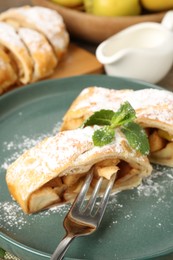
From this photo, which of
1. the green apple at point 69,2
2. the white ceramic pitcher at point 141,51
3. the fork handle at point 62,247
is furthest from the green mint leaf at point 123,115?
the green apple at point 69,2

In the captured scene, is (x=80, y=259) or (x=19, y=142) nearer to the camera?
(x=80, y=259)

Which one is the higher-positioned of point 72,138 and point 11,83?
→ point 72,138

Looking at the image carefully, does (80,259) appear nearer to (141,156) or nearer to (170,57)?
(141,156)

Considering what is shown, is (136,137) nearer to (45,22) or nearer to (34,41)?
(34,41)

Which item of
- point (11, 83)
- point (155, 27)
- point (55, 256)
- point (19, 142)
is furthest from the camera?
point (155, 27)

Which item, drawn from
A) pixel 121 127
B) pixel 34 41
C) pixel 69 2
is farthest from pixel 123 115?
pixel 69 2

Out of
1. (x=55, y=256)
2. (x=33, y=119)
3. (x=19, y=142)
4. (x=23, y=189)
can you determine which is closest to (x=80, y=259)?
(x=55, y=256)

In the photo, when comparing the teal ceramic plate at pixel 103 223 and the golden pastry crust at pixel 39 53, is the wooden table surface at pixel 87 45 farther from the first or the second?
the teal ceramic plate at pixel 103 223
